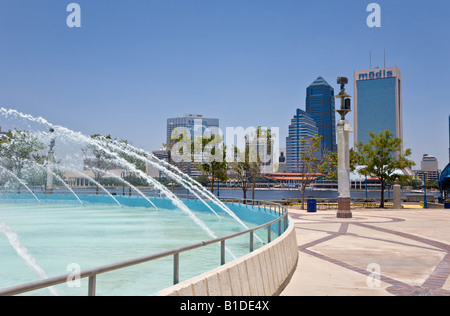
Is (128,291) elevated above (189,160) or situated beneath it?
situated beneath

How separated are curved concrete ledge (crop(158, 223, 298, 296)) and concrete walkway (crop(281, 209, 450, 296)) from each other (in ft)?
1.44

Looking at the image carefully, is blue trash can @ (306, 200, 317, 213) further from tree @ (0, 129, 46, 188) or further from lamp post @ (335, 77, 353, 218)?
tree @ (0, 129, 46, 188)

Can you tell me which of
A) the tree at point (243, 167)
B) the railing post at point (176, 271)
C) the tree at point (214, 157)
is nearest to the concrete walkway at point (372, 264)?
the railing post at point (176, 271)

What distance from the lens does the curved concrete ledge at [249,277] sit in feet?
17.3

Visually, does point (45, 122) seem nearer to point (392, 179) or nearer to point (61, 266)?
point (61, 266)

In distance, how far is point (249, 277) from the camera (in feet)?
22.1

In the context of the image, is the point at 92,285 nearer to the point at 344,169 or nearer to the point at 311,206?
the point at 344,169

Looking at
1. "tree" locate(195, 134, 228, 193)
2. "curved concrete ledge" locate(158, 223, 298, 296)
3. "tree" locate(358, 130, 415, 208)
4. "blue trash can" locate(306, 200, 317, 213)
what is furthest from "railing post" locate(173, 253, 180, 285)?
"tree" locate(195, 134, 228, 193)

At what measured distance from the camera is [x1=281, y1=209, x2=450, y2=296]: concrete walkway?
8.70 m

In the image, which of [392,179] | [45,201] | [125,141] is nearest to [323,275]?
[392,179]

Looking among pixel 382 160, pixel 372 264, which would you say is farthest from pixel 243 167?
pixel 372 264
